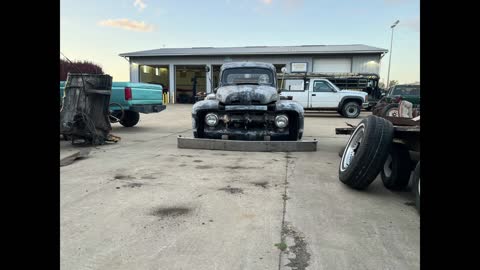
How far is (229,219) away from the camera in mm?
3381

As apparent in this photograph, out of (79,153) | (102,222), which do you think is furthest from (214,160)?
(102,222)

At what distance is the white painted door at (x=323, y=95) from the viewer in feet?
58.3

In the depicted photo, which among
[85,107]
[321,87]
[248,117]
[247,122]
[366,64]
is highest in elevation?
[366,64]

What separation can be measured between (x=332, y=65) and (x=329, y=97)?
12.4 m

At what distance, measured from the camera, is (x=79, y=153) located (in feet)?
22.5

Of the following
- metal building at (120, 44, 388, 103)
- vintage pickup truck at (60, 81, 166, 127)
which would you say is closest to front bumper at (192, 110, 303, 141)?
vintage pickup truck at (60, 81, 166, 127)

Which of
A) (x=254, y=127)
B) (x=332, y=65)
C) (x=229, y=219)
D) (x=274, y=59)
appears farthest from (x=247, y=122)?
(x=274, y=59)

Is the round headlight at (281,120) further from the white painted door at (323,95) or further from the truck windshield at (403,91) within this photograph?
the white painted door at (323,95)

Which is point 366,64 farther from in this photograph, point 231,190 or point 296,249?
point 296,249

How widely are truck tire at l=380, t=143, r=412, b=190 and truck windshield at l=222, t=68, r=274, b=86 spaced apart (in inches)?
189

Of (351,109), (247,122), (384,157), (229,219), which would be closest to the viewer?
(229,219)

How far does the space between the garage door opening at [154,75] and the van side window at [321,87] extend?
63.0 feet
